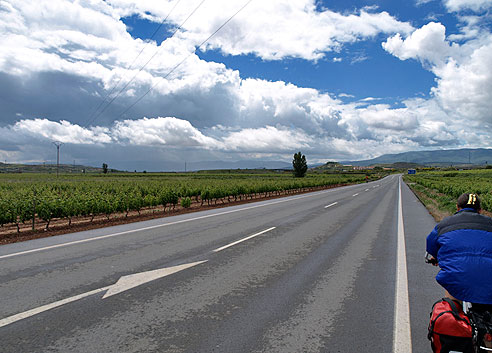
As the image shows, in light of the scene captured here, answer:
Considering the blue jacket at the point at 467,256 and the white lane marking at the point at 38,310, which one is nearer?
the blue jacket at the point at 467,256

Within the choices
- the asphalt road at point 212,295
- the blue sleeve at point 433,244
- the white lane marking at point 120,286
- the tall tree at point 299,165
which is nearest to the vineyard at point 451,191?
the asphalt road at point 212,295

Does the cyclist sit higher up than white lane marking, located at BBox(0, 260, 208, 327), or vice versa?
the cyclist

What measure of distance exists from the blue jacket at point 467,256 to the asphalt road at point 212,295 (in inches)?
46.5

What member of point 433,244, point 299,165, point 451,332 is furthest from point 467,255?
point 299,165

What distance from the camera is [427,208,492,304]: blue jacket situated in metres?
2.71

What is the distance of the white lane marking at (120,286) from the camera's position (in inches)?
159

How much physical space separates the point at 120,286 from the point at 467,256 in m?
4.85

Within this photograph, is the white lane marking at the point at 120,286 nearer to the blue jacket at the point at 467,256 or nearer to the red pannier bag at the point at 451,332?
the red pannier bag at the point at 451,332

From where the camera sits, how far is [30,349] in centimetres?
331

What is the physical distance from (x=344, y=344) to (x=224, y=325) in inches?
56.6

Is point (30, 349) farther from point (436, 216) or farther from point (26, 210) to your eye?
point (436, 216)

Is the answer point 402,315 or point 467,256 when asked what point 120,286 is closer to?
point 402,315

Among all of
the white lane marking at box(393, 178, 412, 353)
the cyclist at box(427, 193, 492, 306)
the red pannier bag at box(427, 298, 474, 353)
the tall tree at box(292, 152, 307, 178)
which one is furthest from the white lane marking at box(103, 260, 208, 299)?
the tall tree at box(292, 152, 307, 178)

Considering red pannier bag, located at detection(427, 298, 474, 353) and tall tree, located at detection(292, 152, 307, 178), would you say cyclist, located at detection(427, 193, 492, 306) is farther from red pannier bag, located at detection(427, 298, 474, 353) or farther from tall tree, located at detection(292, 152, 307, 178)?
tall tree, located at detection(292, 152, 307, 178)
